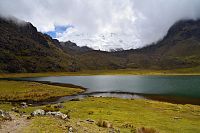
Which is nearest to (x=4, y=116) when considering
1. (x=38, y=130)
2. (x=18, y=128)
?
(x=18, y=128)

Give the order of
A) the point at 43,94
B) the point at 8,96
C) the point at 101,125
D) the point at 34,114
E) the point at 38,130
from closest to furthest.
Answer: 1. the point at 38,130
2. the point at 101,125
3. the point at 34,114
4. the point at 8,96
5. the point at 43,94

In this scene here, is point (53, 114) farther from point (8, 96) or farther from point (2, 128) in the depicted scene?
point (8, 96)

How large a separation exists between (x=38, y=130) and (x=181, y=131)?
53.7 feet

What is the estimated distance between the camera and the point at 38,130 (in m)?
21.8

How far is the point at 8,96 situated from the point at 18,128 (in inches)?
2699

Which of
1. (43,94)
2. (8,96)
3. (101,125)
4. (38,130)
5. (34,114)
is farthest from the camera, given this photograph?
(43,94)

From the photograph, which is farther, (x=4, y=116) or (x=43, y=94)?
(x=43, y=94)

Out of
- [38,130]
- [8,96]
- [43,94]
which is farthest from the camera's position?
[43,94]

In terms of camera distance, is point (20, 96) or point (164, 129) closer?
point (164, 129)

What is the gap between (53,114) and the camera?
3073cm

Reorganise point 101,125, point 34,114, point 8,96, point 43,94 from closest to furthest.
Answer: point 101,125 → point 34,114 → point 8,96 → point 43,94

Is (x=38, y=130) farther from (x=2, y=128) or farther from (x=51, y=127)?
(x=2, y=128)

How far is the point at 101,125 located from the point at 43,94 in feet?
240


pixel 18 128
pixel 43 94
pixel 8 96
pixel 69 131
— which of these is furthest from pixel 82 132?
pixel 43 94
